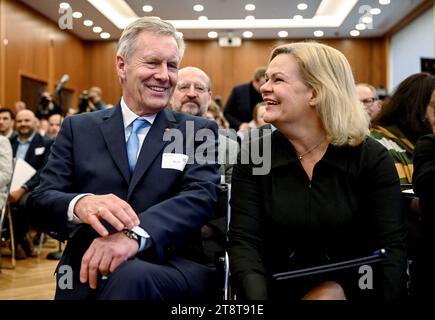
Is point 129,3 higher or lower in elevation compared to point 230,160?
higher

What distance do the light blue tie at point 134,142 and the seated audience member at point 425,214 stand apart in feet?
3.31

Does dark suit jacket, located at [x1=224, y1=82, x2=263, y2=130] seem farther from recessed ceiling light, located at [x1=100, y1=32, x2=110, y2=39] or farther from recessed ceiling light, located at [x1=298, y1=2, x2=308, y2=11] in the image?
recessed ceiling light, located at [x1=100, y1=32, x2=110, y2=39]

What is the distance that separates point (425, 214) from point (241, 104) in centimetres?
419

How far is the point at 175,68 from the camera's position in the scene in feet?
5.97

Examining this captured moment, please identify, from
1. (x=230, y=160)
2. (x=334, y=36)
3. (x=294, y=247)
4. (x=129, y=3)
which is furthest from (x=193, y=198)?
(x=334, y=36)

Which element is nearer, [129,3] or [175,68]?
[175,68]

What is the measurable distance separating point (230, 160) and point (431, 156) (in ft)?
4.34

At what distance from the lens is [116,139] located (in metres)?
1.69

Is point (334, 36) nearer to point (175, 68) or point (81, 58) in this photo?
point (81, 58)

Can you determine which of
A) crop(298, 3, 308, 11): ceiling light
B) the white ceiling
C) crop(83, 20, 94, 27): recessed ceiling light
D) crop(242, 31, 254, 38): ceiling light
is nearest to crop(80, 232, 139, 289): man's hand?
the white ceiling

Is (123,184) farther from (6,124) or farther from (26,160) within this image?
(6,124)
